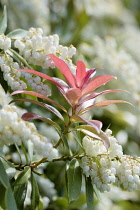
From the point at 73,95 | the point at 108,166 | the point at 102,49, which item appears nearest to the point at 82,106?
Answer: the point at 73,95

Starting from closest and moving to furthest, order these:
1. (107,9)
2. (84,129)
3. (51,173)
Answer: (84,129), (51,173), (107,9)

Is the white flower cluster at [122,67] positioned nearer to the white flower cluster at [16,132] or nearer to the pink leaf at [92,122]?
the pink leaf at [92,122]

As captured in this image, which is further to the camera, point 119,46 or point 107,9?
point 107,9

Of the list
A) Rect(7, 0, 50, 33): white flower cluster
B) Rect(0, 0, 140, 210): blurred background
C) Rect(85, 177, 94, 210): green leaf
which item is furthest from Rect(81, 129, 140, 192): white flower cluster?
Rect(7, 0, 50, 33): white flower cluster

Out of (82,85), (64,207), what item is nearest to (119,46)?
(64,207)

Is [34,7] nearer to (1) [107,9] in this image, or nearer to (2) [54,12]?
(2) [54,12]

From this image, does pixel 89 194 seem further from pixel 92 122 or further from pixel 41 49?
pixel 41 49

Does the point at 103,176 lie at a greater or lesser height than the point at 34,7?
lesser
